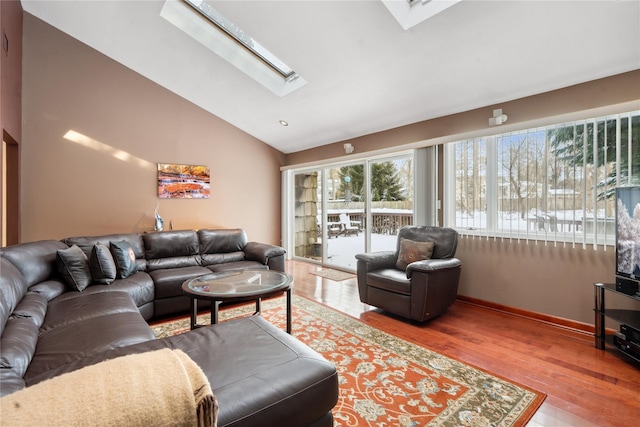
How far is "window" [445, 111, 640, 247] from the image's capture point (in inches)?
102

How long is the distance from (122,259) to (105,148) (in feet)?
7.17

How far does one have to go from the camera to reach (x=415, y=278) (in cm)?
282

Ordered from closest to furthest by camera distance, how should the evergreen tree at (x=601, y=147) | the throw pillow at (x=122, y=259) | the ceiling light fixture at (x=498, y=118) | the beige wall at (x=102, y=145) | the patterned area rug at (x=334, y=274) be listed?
the evergreen tree at (x=601, y=147)
the throw pillow at (x=122, y=259)
the ceiling light fixture at (x=498, y=118)
the beige wall at (x=102, y=145)
the patterned area rug at (x=334, y=274)

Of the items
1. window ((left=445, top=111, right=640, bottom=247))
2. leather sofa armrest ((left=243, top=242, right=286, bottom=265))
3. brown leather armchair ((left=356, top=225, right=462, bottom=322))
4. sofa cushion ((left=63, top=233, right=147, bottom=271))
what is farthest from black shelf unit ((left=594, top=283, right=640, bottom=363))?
sofa cushion ((left=63, top=233, right=147, bottom=271))

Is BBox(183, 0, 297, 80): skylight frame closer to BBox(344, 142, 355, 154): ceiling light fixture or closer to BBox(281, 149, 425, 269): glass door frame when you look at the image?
BBox(344, 142, 355, 154): ceiling light fixture

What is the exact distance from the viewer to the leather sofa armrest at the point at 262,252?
388 centimetres

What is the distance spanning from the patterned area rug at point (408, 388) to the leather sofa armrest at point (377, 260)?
78 cm

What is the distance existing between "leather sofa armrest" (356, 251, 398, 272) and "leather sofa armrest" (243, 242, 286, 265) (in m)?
1.14

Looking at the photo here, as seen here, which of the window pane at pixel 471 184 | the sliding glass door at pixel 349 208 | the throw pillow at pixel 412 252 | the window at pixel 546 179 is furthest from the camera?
the sliding glass door at pixel 349 208

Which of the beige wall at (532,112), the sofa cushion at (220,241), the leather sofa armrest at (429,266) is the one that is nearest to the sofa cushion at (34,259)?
the sofa cushion at (220,241)

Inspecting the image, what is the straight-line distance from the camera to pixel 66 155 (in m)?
4.04

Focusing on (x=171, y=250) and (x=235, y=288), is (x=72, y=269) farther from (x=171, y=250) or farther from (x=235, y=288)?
(x=235, y=288)

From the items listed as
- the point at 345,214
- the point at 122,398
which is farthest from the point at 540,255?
the point at 122,398

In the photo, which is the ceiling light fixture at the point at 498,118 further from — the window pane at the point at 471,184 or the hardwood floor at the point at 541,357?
the hardwood floor at the point at 541,357
